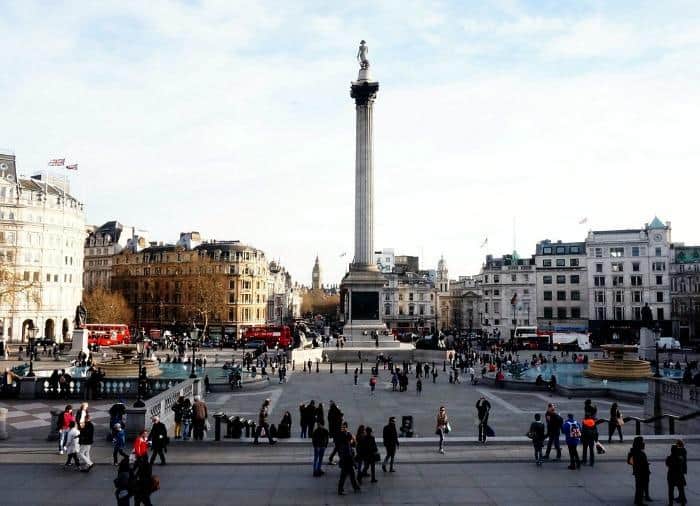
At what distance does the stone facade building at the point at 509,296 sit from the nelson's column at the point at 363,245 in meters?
40.9

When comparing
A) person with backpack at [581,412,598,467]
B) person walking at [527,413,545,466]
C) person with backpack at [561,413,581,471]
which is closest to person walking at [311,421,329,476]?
person walking at [527,413,545,466]

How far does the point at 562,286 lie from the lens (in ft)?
310

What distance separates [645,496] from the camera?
1305cm

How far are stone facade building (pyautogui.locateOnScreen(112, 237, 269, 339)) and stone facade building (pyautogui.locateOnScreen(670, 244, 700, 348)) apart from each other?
67210 millimetres

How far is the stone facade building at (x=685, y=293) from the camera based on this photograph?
81875mm

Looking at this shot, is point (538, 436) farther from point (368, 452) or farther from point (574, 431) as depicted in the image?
point (368, 452)

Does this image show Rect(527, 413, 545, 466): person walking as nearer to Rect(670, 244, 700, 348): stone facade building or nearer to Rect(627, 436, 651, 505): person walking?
Rect(627, 436, 651, 505): person walking

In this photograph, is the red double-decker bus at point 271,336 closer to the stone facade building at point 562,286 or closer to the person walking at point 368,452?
the stone facade building at point 562,286

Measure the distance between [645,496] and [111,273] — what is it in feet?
365

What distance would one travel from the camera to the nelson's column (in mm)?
61938

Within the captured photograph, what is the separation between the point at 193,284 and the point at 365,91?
49982 mm

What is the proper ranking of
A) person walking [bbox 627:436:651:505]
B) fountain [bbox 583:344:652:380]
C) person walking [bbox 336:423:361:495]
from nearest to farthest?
person walking [bbox 627:436:651:505] → person walking [bbox 336:423:361:495] → fountain [bbox 583:344:652:380]

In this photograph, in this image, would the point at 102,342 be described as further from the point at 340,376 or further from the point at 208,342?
the point at 340,376

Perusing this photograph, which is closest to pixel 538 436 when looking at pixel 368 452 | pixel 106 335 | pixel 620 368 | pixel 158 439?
pixel 368 452
